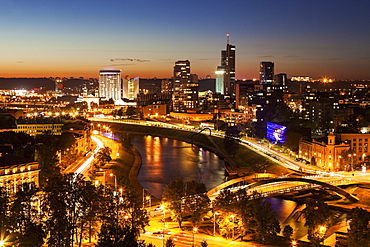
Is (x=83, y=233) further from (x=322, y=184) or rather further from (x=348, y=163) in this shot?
(x=348, y=163)

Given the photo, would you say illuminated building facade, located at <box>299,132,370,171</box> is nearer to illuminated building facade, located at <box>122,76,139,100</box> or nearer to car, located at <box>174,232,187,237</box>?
car, located at <box>174,232,187,237</box>

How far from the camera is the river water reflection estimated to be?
541 inches

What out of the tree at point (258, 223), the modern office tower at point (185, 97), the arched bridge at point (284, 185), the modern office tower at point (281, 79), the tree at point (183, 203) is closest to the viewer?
the tree at point (258, 223)

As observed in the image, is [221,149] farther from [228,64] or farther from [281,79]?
[228,64]

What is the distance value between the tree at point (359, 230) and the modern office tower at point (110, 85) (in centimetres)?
5560

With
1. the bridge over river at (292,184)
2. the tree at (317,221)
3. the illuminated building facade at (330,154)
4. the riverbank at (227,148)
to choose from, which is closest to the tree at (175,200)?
the bridge over river at (292,184)

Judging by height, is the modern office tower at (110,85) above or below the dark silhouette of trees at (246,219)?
above

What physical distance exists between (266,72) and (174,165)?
46.0 metres

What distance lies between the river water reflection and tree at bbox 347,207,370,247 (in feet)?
17.0

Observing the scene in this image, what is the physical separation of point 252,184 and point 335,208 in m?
1.94

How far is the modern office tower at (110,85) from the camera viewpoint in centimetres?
6234

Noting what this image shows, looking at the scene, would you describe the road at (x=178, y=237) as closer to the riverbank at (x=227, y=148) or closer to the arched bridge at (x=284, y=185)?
the arched bridge at (x=284, y=185)

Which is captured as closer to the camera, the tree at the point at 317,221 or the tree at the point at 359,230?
the tree at the point at 359,230

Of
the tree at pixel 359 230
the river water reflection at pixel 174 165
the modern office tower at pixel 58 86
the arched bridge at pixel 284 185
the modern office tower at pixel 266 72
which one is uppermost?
the modern office tower at pixel 266 72
